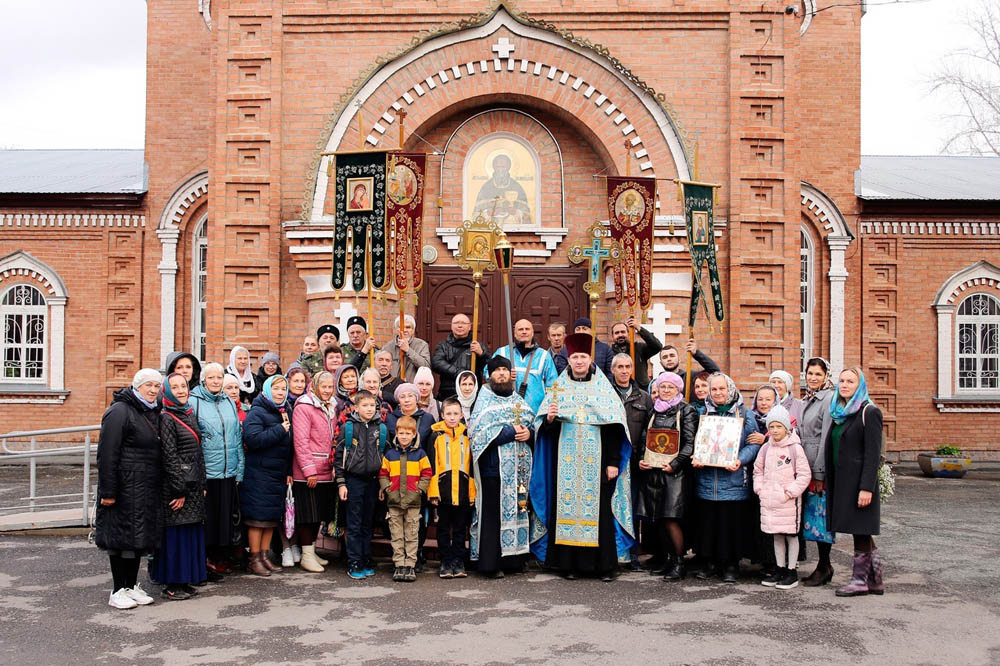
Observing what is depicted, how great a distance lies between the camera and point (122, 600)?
21.6 feet

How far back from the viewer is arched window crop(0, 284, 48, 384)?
1561cm

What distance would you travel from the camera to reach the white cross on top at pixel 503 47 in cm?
1123

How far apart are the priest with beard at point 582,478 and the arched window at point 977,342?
32.4 feet

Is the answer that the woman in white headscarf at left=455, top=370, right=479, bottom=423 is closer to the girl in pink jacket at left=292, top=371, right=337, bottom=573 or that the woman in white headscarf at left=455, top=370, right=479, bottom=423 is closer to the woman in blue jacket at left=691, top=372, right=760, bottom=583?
the girl in pink jacket at left=292, top=371, right=337, bottom=573

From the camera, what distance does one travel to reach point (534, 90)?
1127 centimetres

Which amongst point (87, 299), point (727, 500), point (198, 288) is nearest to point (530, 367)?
point (727, 500)

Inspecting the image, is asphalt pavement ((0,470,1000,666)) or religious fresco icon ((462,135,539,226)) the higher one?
religious fresco icon ((462,135,539,226))

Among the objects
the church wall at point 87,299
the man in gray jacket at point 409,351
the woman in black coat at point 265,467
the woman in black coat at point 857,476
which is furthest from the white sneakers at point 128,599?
the church wall at point 87,299

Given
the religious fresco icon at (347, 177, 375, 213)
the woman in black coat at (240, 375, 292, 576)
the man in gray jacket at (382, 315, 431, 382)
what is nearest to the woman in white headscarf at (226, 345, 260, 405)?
the woman in black coat at (240, 375, 292, 576)

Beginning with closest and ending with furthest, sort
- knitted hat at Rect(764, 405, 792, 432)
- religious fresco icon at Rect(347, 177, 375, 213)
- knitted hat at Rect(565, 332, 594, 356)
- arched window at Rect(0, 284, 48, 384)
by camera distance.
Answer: knitted hat at Rect(764, 405, 792, 432), knitted hat at Rect(565, 332, 594, 356), religious fresco icon at Rect(347, 177, 375, 213), arched window at Rect(0, 284, 48, 384)

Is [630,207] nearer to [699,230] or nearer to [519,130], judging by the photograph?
[699,230]

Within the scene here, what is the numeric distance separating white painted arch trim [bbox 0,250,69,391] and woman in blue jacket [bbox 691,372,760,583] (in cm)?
1146

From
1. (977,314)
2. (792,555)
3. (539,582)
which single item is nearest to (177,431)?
(539,582)

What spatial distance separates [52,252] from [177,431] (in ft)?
33.4
